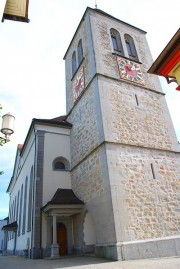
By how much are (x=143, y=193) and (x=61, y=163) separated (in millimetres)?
6517

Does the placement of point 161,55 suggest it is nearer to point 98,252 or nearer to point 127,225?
point 127,225

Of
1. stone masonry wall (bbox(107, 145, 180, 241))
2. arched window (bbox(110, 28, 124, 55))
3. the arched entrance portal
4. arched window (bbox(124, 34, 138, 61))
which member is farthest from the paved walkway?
arched window (bbox(124, 34, 138, 61))

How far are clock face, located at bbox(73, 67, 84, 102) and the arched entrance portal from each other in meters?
8.33

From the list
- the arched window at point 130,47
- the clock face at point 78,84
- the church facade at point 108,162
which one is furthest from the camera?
the arched window at point 130,47

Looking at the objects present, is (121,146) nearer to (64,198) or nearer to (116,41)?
(64,198)

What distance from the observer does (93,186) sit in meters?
11.2

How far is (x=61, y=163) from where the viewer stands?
49.2 feet

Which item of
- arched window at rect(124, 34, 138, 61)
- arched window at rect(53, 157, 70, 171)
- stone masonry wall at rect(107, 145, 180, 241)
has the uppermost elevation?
arched window at rect(124, 34, 138, 61)

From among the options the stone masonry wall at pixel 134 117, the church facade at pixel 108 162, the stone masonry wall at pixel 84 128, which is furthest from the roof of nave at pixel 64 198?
the stone masonry wall at pixel 134 117

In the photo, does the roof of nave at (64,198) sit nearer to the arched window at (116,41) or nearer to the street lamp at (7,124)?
the street lamp at (7,124)

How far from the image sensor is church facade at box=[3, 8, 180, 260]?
9469 millimetres

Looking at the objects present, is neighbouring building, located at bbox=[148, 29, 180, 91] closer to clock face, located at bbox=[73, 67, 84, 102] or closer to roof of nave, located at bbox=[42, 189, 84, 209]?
roof of nave, located at bbox=[42, 189, 84, 209]

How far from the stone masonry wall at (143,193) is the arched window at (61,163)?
5162mm

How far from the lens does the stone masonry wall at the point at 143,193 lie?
9.31m
